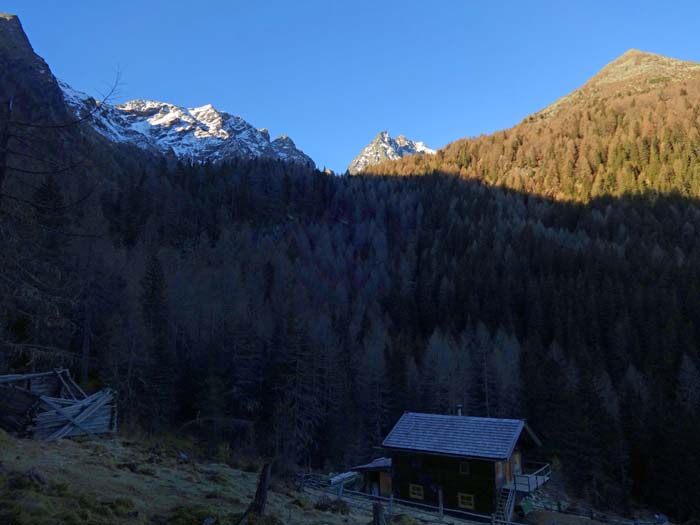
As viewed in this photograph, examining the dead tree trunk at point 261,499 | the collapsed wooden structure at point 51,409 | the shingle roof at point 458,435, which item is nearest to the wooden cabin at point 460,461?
the shingle roof at point 458,435

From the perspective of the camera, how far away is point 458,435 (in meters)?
30.7

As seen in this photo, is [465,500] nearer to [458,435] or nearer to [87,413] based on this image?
[458,435]

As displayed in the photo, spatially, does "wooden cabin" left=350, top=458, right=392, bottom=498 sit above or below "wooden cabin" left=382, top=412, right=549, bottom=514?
below

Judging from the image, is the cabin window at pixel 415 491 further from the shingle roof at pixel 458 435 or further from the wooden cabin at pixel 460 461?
the shingle roof at pixel 458 435

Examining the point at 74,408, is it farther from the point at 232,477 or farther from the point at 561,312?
the point at 561,312

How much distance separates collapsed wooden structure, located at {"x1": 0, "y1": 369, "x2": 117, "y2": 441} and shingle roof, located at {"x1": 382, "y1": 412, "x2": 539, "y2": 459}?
61.0 ft

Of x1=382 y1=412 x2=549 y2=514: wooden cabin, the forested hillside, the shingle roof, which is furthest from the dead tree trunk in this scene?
the shingle roof

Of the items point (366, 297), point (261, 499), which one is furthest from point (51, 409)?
point (366, 297)

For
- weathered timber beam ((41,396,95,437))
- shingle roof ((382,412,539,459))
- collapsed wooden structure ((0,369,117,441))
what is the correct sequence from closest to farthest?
collapsed wooden structure ((0,369,117,441)) < weathered timber beam ((41,396,95,437)) < shingle roof ((382,412,539,459))

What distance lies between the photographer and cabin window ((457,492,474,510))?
2968 centimetres

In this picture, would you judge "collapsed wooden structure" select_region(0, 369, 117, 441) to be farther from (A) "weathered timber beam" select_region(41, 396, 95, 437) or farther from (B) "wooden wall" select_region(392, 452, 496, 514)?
(B) "wooden wall" select_region(392, 452, 496, 514)

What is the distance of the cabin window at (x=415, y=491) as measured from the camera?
31.4 meters

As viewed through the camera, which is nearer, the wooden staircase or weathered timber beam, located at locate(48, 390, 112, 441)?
weathered timber beam, located at locate(48, 390, 112, 441)

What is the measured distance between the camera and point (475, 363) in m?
61.9
